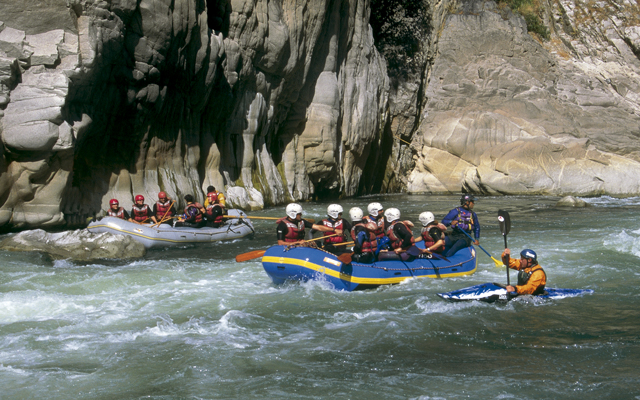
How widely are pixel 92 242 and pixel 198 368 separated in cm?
740

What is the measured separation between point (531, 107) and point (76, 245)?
28.7 metres

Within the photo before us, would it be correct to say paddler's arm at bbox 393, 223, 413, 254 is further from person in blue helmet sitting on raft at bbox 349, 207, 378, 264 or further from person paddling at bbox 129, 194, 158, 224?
person paddling at bbox 129, 194, 158, 224

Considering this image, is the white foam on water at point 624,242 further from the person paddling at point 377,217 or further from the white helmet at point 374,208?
the white helmet at point 374,208

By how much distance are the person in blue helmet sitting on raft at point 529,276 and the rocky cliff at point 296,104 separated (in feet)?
35.5

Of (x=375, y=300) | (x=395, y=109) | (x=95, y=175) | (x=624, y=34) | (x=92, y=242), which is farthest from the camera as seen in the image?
(x=624, y=34)

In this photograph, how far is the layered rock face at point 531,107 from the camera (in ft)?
97.1

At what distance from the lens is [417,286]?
961 cm

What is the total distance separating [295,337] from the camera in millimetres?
7043

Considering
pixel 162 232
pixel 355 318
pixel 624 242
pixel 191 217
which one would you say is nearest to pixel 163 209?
pixel 191 217

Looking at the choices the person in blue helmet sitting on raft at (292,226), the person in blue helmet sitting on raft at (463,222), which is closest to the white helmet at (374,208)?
the person in blue helmet sitting on raft at (292,226)

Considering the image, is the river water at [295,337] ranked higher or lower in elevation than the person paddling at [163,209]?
lower

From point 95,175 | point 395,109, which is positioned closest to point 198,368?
point 95,175

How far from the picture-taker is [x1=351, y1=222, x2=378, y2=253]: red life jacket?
9445 mm

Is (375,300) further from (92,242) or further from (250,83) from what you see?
(250,83)
